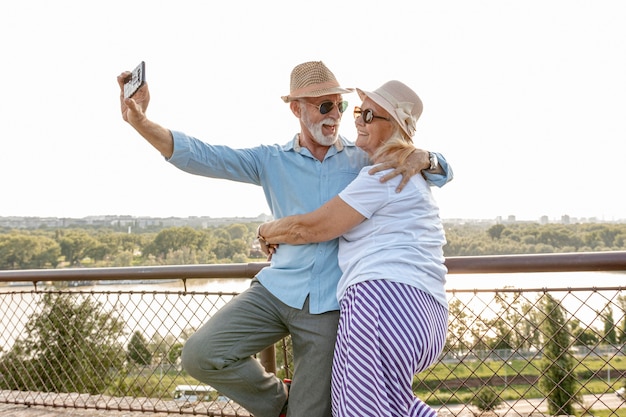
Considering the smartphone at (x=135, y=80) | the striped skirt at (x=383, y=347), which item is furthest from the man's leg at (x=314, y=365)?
the smartphone at (x=135, y=80)

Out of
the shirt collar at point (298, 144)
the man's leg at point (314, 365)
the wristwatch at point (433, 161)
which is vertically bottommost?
the man's leg at point (314, 365)

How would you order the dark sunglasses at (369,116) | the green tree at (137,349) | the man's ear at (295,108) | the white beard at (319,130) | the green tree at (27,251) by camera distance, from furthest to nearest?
the green tree at (27,251) < the green tree at (137,349) < the man's ear at (295,108) < the white beard at (319,130) < the dark sunglasses at (369,116)

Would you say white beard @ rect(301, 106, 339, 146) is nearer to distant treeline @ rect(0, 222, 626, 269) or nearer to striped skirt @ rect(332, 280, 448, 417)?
striped skirt @ rect(332, 280, 448, 417)

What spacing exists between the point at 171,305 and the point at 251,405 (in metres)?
1.21

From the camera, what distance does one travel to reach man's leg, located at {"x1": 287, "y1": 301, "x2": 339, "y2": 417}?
7.16 feet

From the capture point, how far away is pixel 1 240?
52656 millimetres

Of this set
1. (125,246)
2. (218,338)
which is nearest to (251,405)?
(218,338)

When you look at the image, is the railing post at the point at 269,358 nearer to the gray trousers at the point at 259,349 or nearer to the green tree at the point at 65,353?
the gray trousers at the point at 259,349

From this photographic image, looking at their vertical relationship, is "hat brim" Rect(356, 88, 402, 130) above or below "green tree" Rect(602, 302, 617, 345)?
above

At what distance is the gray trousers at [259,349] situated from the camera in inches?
86.2

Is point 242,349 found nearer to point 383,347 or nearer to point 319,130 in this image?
point 383,347

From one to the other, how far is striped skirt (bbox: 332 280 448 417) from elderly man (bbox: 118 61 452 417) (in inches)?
11.1

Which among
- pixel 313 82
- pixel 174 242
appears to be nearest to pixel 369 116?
pixel 313 82

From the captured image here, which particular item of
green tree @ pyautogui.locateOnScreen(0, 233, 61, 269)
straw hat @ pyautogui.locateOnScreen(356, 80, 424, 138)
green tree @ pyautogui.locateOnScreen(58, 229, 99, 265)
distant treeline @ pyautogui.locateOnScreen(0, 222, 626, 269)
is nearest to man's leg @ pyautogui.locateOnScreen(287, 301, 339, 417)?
straw hat @ pyautogui.locateOnScreen(356, 80, 424, 138)
